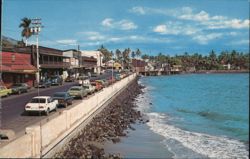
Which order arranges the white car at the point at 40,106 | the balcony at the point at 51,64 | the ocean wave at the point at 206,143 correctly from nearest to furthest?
the ocean wave at the point at 206,143 → the white car at the point at 40,106 → the balcony at the point at 51,64

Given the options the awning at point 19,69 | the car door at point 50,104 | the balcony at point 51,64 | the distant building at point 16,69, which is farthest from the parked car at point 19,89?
the balcony at point 51,64

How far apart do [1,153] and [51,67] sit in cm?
7353

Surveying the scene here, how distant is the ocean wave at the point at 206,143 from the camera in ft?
81.6

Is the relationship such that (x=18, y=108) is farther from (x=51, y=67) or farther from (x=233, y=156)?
(x=51, y=67)

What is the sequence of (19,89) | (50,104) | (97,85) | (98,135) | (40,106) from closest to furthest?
(98,135) → (40,106) → (50,104) → (19,89) → (97,85)

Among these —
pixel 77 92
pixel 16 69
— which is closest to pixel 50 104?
pixel 77 92

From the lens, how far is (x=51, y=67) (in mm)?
85562

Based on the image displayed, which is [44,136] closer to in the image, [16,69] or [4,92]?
[4,92]

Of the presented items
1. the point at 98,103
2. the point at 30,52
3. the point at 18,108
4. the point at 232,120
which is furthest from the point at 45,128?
the point at 30,52

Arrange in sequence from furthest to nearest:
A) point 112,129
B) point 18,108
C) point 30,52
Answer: point 30,52, point 18,108, point 112,129

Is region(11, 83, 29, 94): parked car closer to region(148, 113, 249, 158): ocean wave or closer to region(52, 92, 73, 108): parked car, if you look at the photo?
region(52, 92, 73, 108): parked car

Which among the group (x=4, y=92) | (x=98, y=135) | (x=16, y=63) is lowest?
(x=98, y=135)

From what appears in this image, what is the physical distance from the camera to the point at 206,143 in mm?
28453

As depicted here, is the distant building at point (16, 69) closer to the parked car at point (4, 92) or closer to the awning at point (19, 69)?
the awning at point (19, 69)
